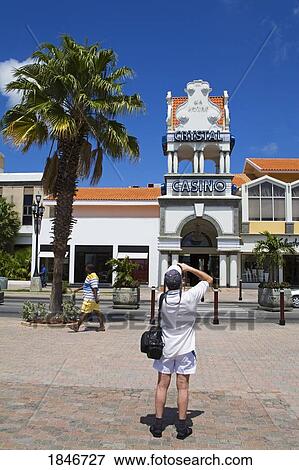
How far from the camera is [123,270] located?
18156mm

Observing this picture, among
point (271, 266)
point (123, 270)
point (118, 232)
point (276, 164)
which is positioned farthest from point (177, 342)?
point (276, 164)

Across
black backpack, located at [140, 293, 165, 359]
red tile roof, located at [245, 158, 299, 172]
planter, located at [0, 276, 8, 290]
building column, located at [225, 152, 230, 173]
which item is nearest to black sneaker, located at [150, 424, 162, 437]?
black backpack, located at [140, 293, 165, 359]

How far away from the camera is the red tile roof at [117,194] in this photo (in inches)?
1502

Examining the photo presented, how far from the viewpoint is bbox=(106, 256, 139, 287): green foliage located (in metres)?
18.0

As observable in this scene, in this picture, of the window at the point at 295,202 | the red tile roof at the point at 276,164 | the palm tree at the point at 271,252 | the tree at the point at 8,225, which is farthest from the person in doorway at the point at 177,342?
the tree at the point at 8,225

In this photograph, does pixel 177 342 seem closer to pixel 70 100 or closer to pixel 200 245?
pixel 70 100

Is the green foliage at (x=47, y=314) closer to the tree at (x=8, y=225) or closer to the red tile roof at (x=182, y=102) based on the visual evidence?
the red tile roof at (x=182, y=102)

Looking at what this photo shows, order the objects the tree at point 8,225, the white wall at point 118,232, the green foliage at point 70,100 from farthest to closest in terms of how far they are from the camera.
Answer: the tree at point 8,225 → the white wall at point 118,232 → the green foliage at point 70,100

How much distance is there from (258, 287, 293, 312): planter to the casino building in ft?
49.7

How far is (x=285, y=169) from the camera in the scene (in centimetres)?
3909

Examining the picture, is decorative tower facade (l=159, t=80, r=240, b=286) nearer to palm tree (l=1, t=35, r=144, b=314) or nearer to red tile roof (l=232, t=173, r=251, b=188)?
red tile roof (l=232, t=173, r=251, b=188)

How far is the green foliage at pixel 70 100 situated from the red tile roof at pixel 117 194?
24.7 m
